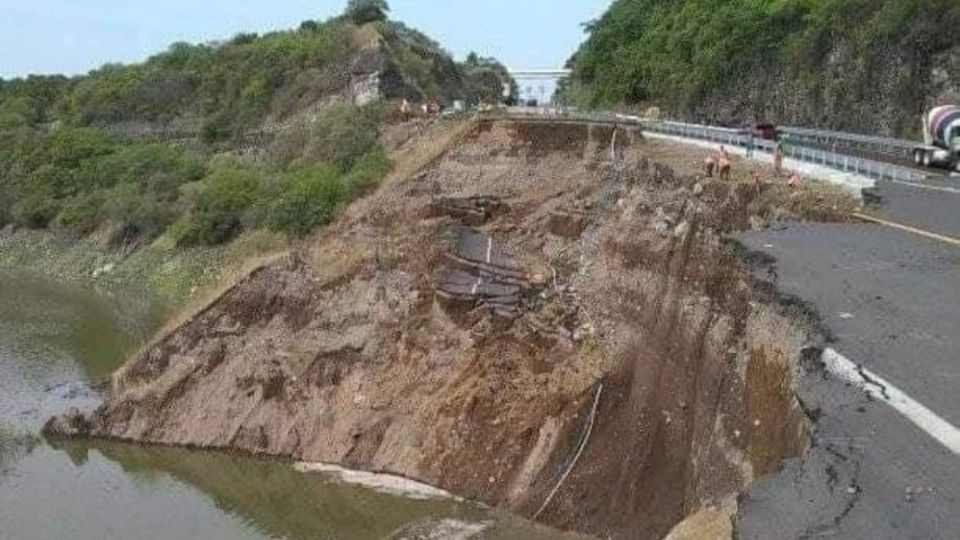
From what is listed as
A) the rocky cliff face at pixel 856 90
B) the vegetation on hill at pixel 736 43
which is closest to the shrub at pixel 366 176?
the rocky cliff face at pixel 856 90

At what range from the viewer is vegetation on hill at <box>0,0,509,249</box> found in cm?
5556

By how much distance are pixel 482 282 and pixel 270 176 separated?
112ft

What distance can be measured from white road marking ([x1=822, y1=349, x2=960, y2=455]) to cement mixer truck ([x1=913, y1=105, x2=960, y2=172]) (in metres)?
20.5

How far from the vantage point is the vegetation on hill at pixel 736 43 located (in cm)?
4038

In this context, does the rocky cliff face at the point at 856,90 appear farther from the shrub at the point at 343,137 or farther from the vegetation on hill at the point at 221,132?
the shrub at the point at 343,137

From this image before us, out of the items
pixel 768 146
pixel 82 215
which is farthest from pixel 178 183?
Result: pixel 768 146

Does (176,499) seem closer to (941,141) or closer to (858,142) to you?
(941,141)

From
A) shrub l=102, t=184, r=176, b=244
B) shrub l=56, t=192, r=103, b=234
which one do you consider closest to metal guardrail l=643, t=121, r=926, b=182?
shrub l=102, t=184, r=176, b=244

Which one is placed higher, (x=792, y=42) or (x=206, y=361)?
(x=792, y=42)

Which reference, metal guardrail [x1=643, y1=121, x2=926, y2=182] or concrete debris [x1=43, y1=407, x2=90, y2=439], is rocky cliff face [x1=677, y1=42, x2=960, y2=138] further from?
concrete debris [x1=43, y1=407, x2=90, y2=439]

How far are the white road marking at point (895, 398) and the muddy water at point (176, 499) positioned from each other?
10.6 meters

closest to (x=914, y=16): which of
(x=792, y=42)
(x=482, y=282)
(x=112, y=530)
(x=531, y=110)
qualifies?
(x=792, y=42)

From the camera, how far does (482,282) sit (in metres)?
30.7

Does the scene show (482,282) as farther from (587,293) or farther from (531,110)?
(531,110)
